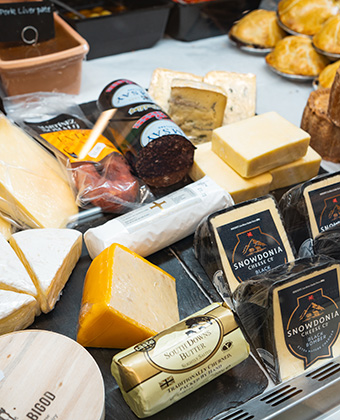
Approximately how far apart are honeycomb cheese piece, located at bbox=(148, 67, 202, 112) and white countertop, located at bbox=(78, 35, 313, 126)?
0.19m

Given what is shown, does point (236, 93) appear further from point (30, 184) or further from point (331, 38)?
point (30, 184)

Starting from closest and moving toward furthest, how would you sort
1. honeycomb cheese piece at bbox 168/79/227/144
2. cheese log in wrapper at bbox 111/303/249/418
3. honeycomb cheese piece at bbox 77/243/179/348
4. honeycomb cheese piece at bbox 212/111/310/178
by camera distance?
1. cheese log in wrapper at bbox 111/303/249/418
2. honeycomb cheese piece at bbox 77/243/179/348
3. honeycomb cheese piece at bbox 212/111/310/178
4. honeycomb cheese piece at bbox 168/79/227/144

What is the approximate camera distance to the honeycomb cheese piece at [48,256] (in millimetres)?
1042

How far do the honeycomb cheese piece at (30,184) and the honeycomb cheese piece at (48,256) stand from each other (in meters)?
0.10

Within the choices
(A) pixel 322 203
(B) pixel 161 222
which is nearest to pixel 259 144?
(A) pixel 322 203

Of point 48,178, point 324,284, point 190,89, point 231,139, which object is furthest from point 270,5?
point 324,284

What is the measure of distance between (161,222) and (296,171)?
49cm

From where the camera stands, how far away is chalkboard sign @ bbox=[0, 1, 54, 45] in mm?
1580

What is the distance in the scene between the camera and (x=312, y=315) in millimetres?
949

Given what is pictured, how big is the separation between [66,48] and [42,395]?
1.35 metres

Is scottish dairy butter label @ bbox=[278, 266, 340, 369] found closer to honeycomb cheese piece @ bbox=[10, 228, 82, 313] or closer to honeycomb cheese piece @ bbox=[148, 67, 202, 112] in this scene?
honeycomb cheese piece @ bbox=[10, 228, 82, 313]

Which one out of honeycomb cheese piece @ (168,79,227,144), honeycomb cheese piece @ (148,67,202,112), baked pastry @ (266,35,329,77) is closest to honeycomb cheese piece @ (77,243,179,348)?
honeycomb cheese piece @ (168,79,227,144)

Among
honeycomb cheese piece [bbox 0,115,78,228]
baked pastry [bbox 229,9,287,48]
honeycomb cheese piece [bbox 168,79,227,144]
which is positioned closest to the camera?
honeycomb cheese piece [bbox 0,115,78,228]

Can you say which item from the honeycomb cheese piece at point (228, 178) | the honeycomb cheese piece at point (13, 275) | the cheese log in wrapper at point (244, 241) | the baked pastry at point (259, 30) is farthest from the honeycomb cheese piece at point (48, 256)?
the baked pastry at point (259, 30)
